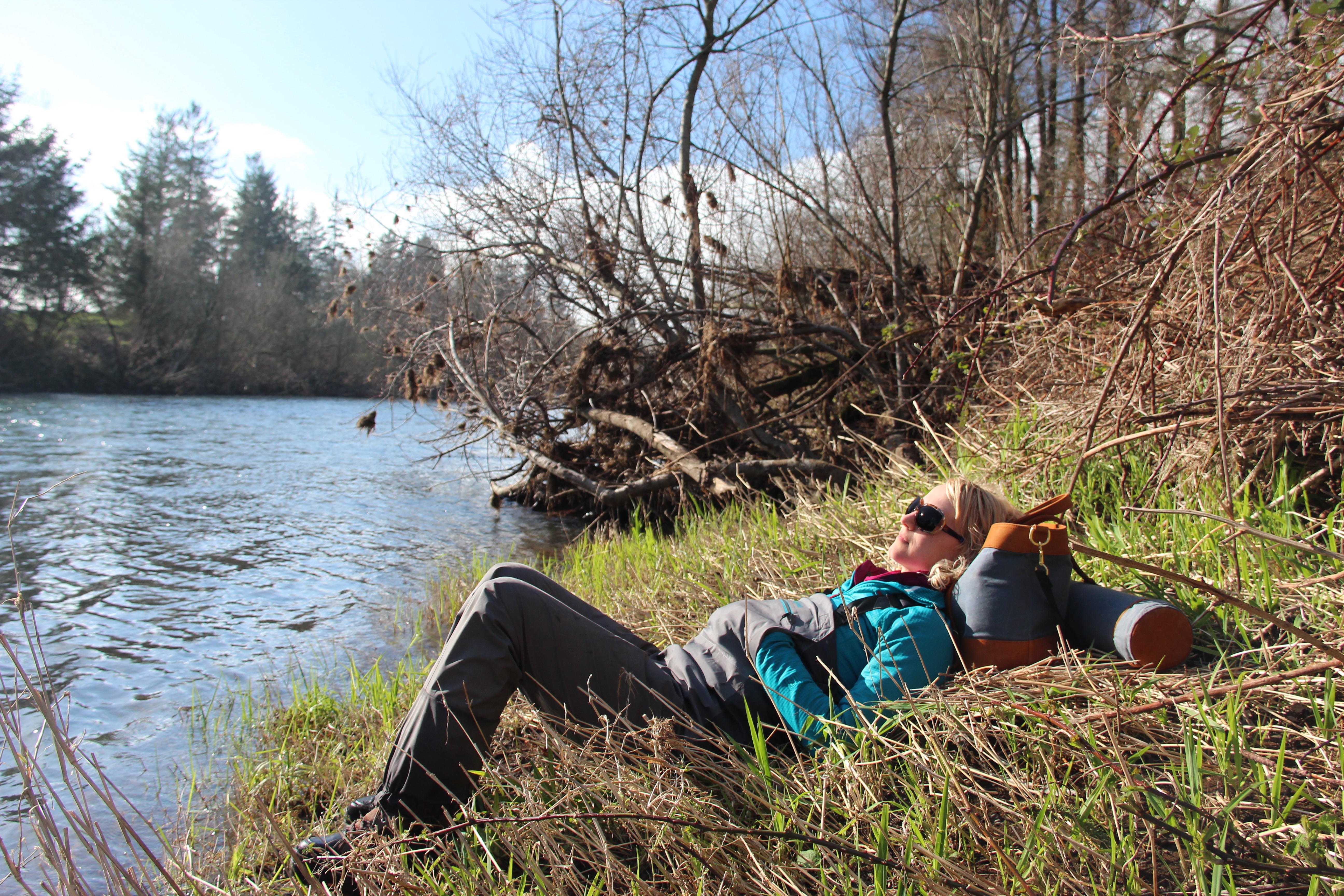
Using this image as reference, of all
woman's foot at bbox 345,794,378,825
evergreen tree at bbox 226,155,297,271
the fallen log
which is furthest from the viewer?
evergreen tree at bbox 226,155,297,271

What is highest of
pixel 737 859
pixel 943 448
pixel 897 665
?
pixel 943 448

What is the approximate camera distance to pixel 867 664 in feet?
7.35

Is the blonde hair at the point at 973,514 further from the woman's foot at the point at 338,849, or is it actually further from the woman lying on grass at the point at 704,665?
the woman's foot at the point at 338,849

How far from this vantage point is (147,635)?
5.14 meters

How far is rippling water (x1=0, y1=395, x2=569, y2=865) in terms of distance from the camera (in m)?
4.38

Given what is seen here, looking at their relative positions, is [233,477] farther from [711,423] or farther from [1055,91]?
[1055,91]

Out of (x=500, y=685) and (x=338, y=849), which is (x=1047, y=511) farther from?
(x=338, y=849)

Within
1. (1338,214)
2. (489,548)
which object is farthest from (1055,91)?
(489,548)

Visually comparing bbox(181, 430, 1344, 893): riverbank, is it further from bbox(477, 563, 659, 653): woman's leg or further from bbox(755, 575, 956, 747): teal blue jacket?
A: bbox(477, 563, 659, 653): woman's leg

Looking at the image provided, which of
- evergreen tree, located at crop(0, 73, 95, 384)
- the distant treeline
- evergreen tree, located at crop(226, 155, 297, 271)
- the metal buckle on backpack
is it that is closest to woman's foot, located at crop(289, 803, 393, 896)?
the metal buckle on backpack

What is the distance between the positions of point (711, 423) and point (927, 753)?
5.61 m

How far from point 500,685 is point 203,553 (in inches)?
245

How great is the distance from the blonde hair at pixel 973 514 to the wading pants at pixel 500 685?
3.15 ft

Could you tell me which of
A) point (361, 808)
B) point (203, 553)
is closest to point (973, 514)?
point (361, 808)
